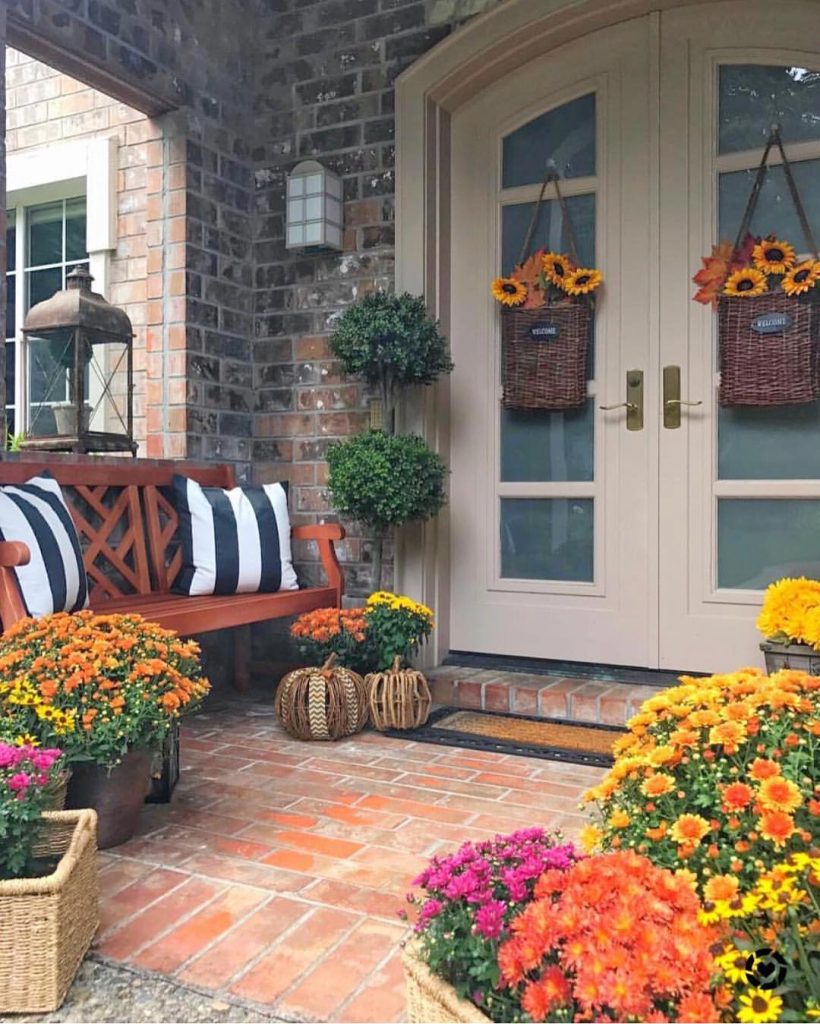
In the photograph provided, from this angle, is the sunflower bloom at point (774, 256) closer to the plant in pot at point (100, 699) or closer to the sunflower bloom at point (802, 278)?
the sunflower bloom at point (802, 278)

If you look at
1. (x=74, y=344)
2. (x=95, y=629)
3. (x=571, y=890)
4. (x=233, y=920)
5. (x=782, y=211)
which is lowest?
(x=233, y=920)

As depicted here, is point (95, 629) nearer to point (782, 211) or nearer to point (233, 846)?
point (233, 846)

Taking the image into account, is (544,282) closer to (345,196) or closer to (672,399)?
(672,399)

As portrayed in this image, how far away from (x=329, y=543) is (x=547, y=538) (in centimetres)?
85

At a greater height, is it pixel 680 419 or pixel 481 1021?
pixel 680 419

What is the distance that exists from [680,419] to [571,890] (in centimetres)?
254

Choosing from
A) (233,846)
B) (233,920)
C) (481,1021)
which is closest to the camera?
(481,1021)

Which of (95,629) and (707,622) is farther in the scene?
(707,622)

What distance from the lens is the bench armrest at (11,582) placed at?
237 centimetres

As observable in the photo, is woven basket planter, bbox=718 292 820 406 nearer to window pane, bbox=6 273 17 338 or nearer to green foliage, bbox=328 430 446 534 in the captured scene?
green foliage, bbox=328 430 446 534

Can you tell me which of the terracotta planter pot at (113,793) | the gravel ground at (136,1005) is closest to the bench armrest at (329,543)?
the terracotta planter pot at (113,793)

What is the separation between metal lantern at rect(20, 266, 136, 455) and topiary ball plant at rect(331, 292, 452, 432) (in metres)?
0.84

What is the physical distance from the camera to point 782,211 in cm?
316

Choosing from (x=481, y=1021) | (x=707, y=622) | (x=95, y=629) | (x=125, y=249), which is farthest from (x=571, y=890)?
(x=125, y=249)
